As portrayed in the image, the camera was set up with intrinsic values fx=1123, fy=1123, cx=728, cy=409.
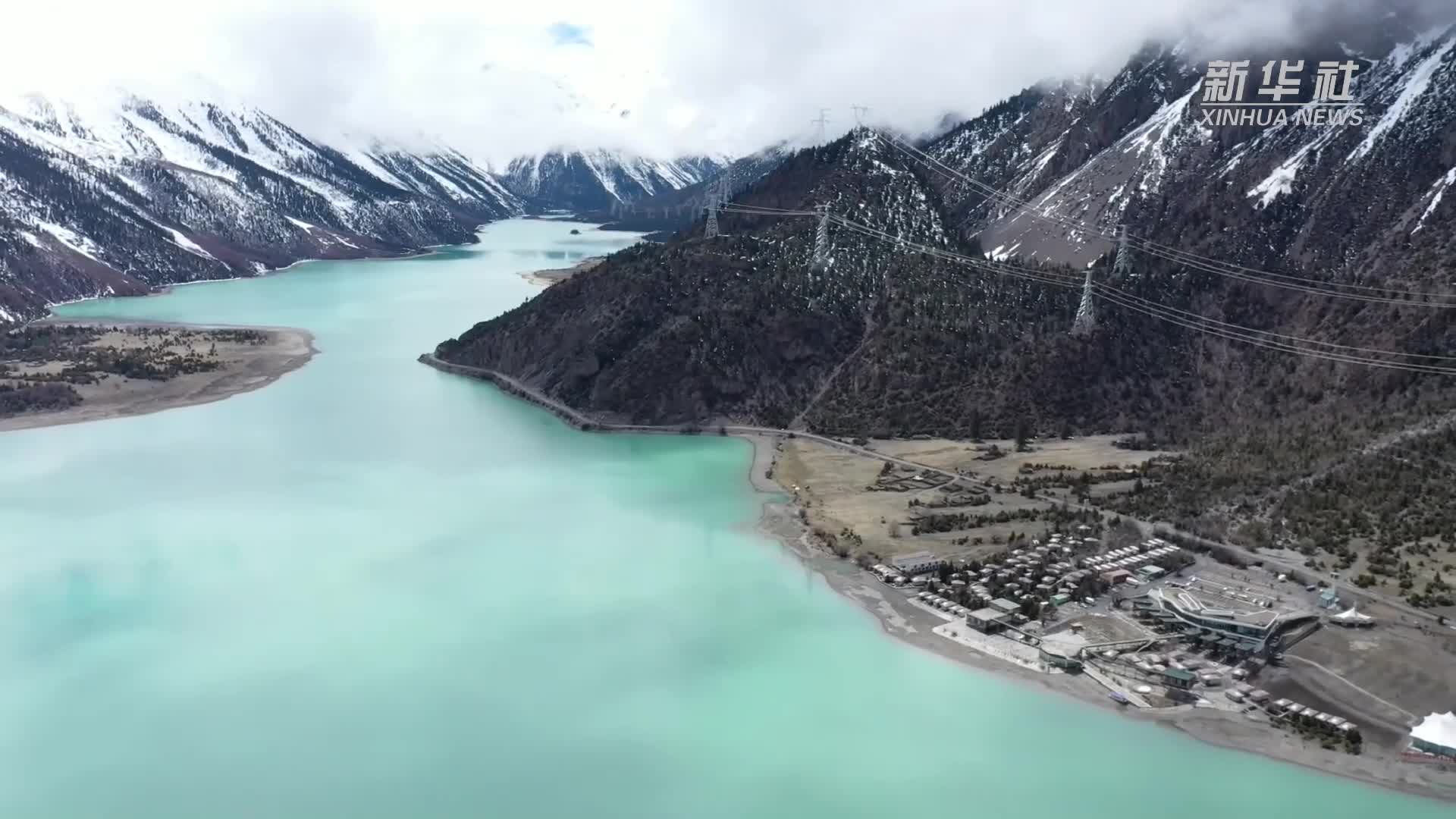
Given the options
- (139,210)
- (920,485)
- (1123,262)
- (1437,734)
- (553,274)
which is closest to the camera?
(1437,734)

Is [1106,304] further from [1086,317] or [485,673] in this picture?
[485,673]

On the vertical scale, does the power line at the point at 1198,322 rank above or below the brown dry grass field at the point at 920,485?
above

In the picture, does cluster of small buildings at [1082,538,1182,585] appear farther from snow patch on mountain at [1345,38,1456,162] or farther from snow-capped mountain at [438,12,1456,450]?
Result: snow patch on mountain at [1345,38,1456,162]

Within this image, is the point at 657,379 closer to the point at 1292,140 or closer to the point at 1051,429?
the point at 1051,429

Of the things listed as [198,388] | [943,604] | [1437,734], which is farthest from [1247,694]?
[198,388]

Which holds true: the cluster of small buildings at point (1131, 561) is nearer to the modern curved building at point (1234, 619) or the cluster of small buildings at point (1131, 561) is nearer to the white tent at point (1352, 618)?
the modern curved building at point (1234, 619)

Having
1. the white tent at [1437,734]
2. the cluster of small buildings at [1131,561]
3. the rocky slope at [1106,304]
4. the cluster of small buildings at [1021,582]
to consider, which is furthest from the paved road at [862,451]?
the white tent at [1437,734]
